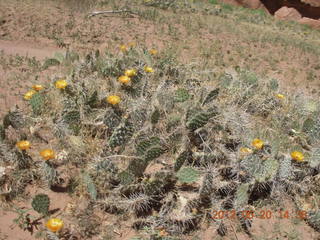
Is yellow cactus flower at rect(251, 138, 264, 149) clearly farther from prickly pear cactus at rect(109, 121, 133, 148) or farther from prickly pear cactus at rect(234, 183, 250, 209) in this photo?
prickly pear cactus at rect(109, 121, 133, 148)

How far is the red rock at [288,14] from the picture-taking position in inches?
711

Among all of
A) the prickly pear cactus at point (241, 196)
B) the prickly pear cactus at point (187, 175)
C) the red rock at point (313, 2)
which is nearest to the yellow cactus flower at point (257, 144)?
the prickly pear cactus at point (241, 196)

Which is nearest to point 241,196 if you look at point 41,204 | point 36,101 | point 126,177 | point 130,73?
point 126,177

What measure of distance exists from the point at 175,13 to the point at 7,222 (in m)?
8.94

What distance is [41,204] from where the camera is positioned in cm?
260

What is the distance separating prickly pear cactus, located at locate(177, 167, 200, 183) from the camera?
2.88 meters

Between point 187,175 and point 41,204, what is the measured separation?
122cm

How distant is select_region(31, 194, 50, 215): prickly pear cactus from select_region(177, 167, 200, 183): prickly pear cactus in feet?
3.62

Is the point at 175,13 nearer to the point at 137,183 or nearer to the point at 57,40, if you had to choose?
the point at 57,40

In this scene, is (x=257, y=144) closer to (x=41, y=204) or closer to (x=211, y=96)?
(x=211, y=96)

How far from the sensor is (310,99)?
4.74m

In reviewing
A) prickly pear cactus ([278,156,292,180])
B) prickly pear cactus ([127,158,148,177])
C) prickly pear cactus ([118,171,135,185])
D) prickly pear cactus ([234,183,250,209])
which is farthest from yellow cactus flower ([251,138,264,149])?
prickly pear cactus ([118,171,135,185])

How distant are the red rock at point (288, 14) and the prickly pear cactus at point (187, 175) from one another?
1747 cm

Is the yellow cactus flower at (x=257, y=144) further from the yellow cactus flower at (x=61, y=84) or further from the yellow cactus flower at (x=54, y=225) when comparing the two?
the yellow cactus flower at (x=61, y=84)
